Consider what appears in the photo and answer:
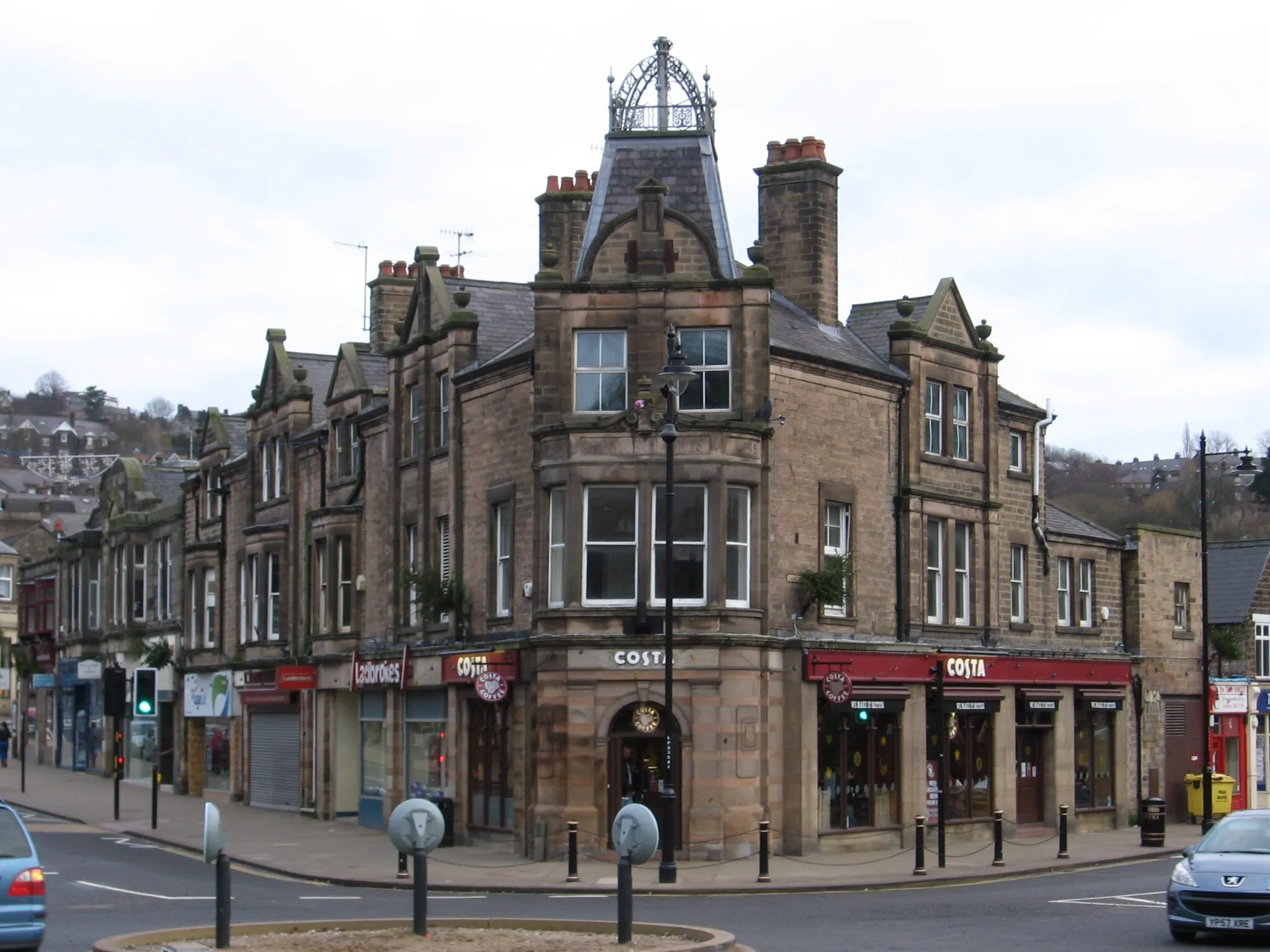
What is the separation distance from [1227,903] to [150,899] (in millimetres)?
13599

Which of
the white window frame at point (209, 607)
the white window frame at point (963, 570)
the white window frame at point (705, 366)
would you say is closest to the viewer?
the white window frame at point (705, 366)

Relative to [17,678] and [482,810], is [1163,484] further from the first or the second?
[482,810]

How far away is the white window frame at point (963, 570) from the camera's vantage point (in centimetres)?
3662

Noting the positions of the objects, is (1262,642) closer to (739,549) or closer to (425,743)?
(739,549)

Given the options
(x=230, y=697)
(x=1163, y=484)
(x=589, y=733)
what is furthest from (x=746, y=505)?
(x=1163, y=484)

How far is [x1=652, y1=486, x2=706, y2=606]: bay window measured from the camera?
99.7 ft

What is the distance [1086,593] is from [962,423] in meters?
7.01

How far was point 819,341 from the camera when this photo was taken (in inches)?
1335

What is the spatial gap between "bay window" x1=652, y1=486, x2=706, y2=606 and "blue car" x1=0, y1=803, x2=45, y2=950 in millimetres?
15120

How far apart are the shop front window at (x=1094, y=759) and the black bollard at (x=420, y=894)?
82.7 ft

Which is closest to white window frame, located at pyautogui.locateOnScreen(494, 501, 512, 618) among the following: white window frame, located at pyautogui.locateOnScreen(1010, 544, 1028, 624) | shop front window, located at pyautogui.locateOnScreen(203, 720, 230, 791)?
white window frame, located at pyautogui.locateOnScreen(1010, 544, 1028, 624)

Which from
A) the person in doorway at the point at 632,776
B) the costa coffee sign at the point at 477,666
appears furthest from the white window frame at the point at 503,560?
the person in doorway at the point at 632,776

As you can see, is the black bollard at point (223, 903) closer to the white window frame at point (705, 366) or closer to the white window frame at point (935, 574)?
the white window frame at point (705, 366)

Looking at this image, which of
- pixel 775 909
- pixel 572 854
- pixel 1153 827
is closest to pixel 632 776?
pixel 572 854
